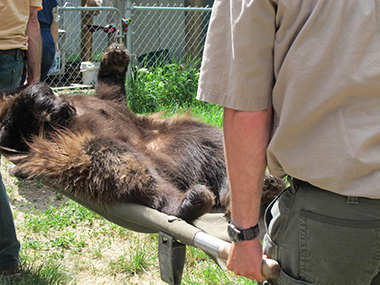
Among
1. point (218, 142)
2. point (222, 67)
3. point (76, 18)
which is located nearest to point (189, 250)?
point (218, 142)

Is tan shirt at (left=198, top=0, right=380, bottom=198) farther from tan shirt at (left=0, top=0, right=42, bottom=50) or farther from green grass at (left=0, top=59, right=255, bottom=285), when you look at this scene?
tan shirt at (left=0, top=0, right=42, bottom=50)

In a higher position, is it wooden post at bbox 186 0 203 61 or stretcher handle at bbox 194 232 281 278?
stretcher handle at bbox 194 232 281 278

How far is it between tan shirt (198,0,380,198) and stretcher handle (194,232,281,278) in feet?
1.07

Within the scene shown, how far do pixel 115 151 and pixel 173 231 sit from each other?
108 cm

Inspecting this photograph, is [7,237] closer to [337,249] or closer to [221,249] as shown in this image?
[221,249]

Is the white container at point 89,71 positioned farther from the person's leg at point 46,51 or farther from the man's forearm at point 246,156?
the man's forearm at point 246,156

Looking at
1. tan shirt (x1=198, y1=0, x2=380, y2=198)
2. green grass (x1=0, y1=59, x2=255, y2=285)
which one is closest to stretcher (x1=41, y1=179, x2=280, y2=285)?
tan shirt (x1=198, y1=0, x2=380, y2=198)

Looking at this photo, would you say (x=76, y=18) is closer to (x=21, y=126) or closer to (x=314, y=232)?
(x=21, y=126)

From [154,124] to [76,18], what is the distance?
6.40 metres

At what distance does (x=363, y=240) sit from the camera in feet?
4.12

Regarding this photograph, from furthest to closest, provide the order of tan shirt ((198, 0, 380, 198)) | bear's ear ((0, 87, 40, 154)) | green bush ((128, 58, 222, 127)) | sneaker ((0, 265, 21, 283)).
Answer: green bush ((128, 58, 222, 127)) → bear's ear ((0, 87, 40, 154)) → sneaker ((0, 265, 21, 283)) → tan shirt ((198, 0, 380, 198))

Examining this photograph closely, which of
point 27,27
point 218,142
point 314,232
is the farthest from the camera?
point 27,27

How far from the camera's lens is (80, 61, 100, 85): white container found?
21.8 feet

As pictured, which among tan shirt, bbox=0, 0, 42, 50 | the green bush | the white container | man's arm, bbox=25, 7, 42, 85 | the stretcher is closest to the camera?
the stretcher
